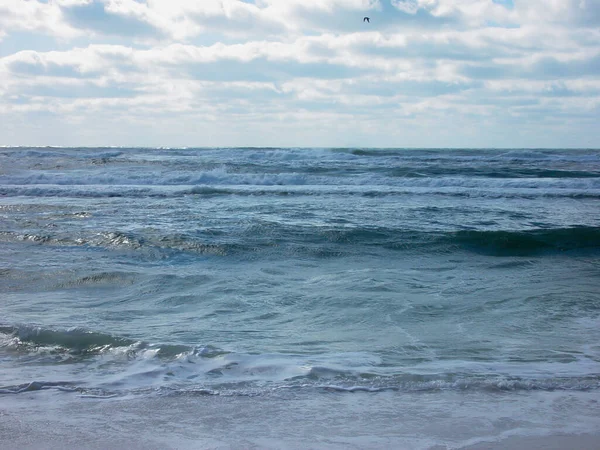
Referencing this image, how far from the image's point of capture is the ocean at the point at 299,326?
12.9ft

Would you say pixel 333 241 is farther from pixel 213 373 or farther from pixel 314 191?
pixel 314 191

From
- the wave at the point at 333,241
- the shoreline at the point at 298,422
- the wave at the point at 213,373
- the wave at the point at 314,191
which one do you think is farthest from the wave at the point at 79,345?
the wave at the point at 314,191

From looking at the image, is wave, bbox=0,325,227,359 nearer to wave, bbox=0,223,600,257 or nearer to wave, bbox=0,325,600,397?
wave, bbox=0,325,600,397

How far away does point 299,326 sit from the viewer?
6.26m

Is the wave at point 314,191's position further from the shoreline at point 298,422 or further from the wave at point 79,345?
the shoreline at point 298,422

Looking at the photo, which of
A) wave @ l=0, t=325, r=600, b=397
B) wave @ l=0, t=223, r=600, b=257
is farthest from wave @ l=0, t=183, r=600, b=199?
wave @ l=0, t=325, r=600, b=397

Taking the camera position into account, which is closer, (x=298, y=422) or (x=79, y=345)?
(x=298, y=422)

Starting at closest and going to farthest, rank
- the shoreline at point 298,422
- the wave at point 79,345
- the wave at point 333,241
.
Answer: the shoreline at point 298,422 → the wave at point 79,345 → the wave at point 333,241

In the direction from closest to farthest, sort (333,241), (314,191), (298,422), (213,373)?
(298,422) < (213,373) < (333,241) < (314,191)

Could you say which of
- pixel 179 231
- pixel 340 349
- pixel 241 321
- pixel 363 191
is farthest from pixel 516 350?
pixel 363 191

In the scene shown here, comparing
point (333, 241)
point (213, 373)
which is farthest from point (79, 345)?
point (333, 241)

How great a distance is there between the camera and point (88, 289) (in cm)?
784

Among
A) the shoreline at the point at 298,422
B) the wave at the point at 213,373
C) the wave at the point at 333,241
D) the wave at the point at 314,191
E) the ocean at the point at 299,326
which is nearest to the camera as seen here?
the shoreline at the point at 298,422

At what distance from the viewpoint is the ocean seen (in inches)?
155
